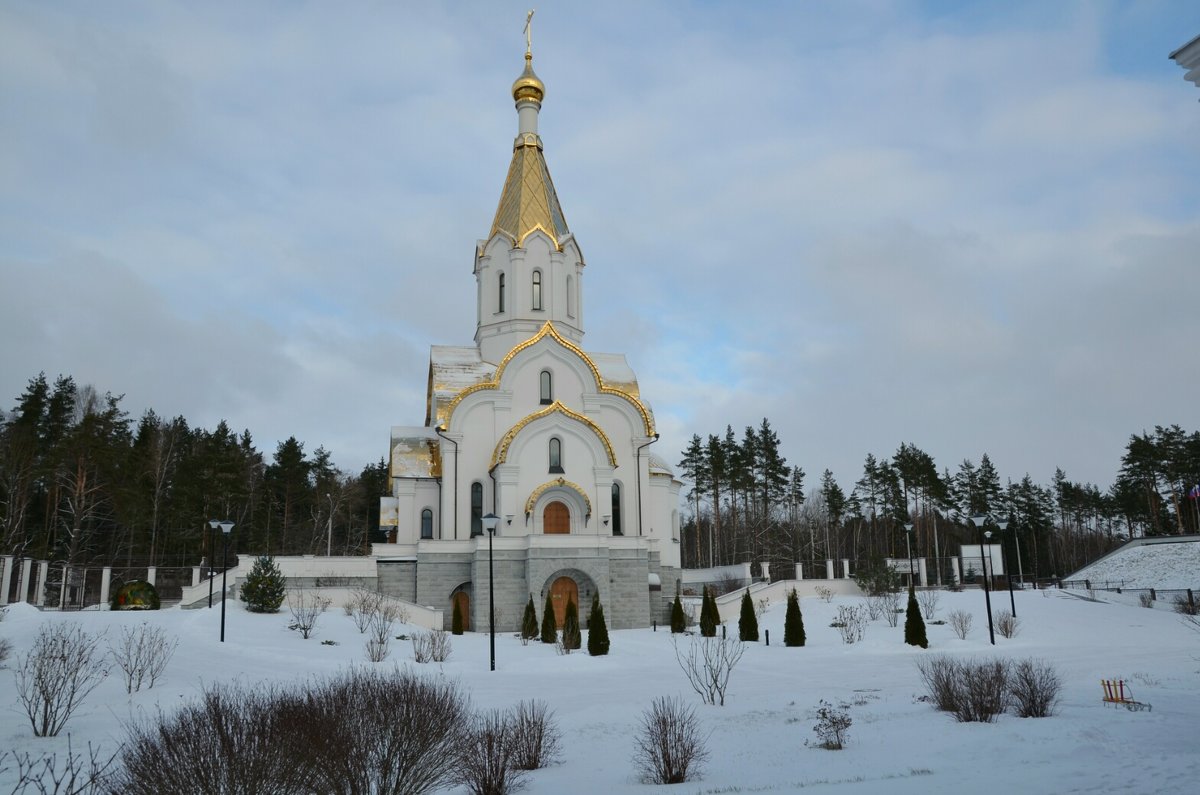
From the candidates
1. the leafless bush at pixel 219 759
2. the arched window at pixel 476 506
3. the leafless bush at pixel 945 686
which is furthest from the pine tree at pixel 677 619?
the leafless bush at pixel 219 759

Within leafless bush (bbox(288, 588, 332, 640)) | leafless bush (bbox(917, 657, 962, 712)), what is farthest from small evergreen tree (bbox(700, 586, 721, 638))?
leafless bush (bbox(917, 657, 962, 712))

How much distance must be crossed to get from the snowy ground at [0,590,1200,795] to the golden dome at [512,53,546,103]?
23.3 m

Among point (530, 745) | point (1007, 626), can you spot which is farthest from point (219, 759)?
point (1007, 626)

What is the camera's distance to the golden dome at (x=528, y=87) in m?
37.8

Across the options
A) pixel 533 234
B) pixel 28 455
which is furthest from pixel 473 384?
pixel 28 455

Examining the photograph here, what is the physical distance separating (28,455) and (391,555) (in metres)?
20.0

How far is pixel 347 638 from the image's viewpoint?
71.9 feet

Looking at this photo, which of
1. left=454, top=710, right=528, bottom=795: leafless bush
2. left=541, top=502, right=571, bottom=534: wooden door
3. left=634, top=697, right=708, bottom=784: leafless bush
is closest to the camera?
left=454, top=710, right=528, bottom=795: leafless bush

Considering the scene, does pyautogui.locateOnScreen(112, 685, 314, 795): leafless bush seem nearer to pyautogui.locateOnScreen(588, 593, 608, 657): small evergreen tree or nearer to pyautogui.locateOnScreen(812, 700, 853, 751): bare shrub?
pyautogui.locateOnScreen(812, 700, 853, 751): bare shrub

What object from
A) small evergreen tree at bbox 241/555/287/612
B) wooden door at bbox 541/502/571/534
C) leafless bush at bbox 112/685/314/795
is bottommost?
leafless bush at bbox 112/685/314/795

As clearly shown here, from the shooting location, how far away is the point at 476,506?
31.3 metres

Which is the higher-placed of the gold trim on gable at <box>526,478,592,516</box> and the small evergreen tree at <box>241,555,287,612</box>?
the gold trim on gable at <box>526,478,592,516</box>

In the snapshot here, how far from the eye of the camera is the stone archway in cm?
3052

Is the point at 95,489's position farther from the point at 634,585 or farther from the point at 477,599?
the point at 634,585
